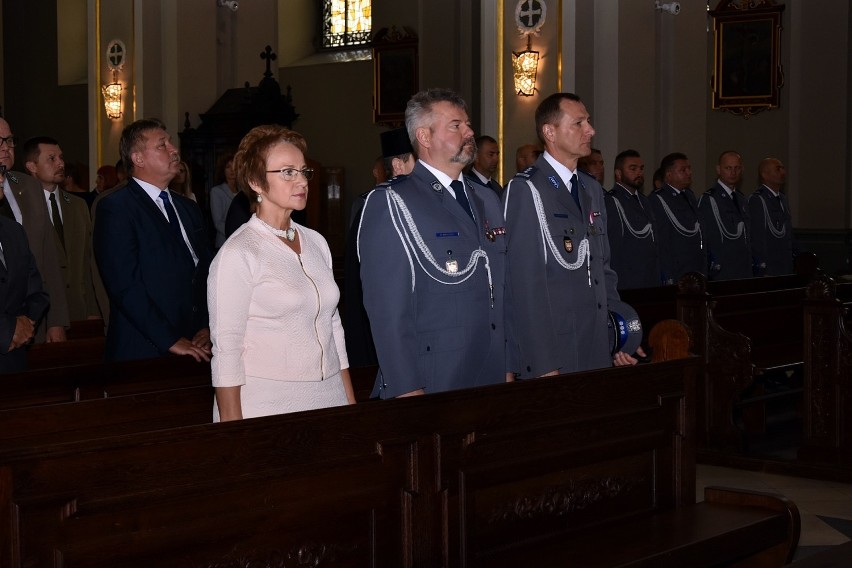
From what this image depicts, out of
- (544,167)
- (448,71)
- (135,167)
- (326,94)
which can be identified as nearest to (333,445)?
(544,167)

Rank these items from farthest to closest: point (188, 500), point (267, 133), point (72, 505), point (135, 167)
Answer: point (135, 167), point (267, 133), point (188, 500), point (72, 505)

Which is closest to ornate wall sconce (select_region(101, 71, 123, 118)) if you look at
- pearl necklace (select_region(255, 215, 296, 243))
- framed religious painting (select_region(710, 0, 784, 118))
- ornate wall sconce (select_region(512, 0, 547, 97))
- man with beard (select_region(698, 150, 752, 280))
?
ornate wall sconce (select_region(512, 0, 547, 97))

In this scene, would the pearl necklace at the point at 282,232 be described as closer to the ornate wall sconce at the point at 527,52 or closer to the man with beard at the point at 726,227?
the man with beard at the point at 726,227

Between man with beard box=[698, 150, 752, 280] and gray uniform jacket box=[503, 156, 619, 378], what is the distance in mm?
4862

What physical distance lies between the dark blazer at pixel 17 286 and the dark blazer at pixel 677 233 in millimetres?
5319

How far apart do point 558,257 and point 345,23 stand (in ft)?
40.1

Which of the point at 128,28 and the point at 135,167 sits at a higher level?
the point at 128,28

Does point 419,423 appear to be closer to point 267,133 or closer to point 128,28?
point 267,133

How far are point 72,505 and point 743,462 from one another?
4518 millimetres

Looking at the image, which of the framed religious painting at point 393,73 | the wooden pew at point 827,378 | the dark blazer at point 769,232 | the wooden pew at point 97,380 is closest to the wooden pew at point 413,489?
the wooden pew at point 97,380

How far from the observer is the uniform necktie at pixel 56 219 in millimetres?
6414

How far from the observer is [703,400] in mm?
6273

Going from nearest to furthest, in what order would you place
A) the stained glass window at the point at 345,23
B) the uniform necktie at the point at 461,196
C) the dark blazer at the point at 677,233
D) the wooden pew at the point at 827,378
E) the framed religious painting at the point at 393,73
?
1. the uniform necktie at the point at 461,196
2. the wooden pew at the point at 827,378
3. the dark blazer at the point at 677,233
4. the framed religious painting at the point at 393,73
5. the stained glass window at the point at 345,23

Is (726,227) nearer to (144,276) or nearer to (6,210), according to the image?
(6,210)
